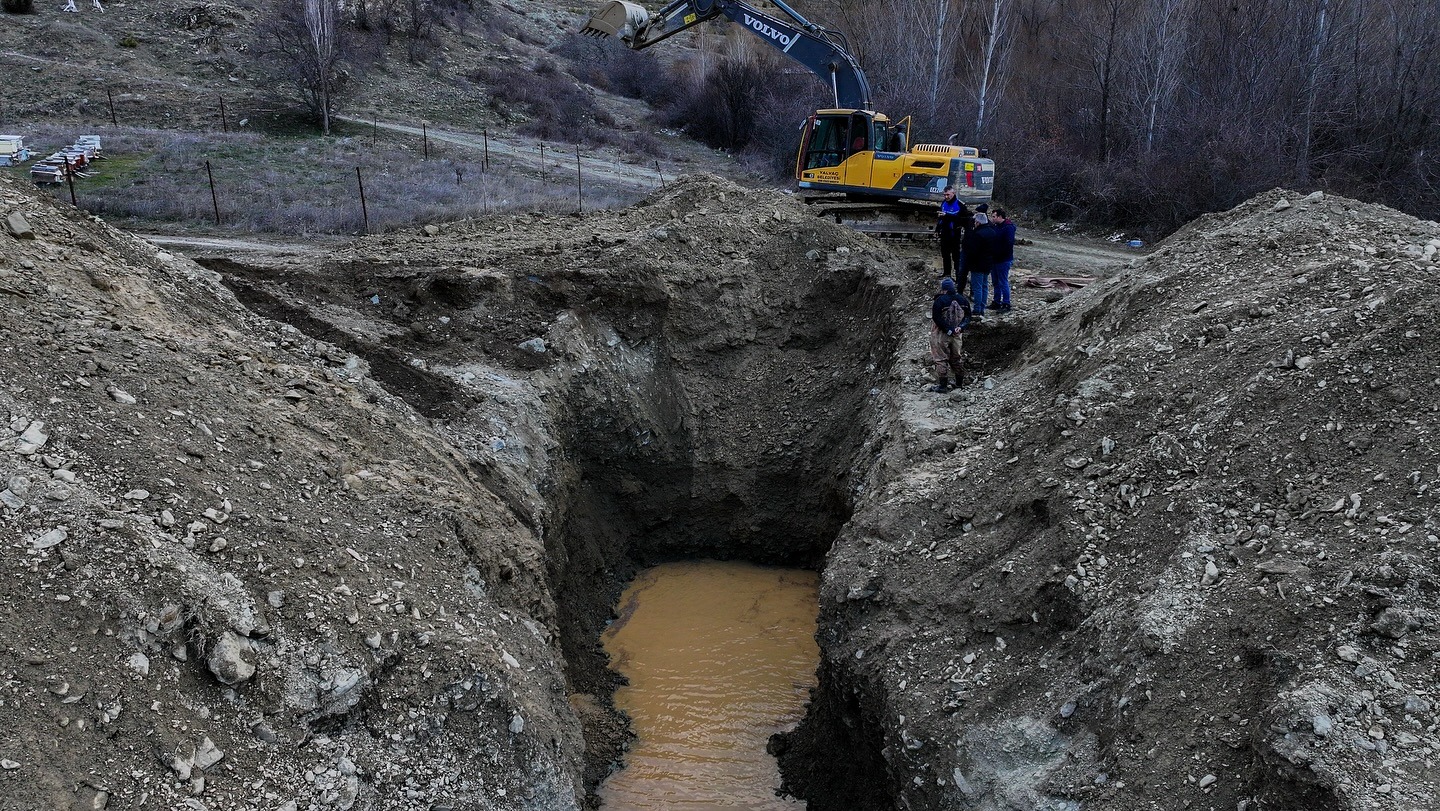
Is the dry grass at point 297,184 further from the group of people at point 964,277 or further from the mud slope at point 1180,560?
Answer: the mud slope at point 1180,560

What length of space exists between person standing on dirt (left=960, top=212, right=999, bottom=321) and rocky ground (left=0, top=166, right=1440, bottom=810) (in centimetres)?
48

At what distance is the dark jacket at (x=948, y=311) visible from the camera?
10.4 metres

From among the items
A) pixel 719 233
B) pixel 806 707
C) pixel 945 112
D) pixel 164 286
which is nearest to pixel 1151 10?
A: pixel 945 112

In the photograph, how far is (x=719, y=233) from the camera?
47.5 ft

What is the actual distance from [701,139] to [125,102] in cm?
1833

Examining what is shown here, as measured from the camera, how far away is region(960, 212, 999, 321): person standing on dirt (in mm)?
11812

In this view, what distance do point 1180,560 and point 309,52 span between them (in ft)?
95.3

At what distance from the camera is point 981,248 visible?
11.8m

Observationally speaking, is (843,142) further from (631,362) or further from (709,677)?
(709,677)

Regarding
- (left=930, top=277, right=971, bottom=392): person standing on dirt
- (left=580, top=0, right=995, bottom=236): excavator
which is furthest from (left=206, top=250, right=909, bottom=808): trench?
(left=580, top=0, right=995, bottom=236): excavator

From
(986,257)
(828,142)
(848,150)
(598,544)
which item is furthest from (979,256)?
(828,142)

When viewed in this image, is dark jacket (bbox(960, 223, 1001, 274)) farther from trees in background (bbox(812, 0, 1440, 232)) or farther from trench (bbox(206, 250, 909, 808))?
trees in background (bbox(812, 0, 1440, 232))

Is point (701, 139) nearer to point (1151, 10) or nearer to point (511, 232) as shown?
point (1151, 10)

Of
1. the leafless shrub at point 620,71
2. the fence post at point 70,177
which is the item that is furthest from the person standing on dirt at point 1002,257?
the leafless shrub at point 620,71
